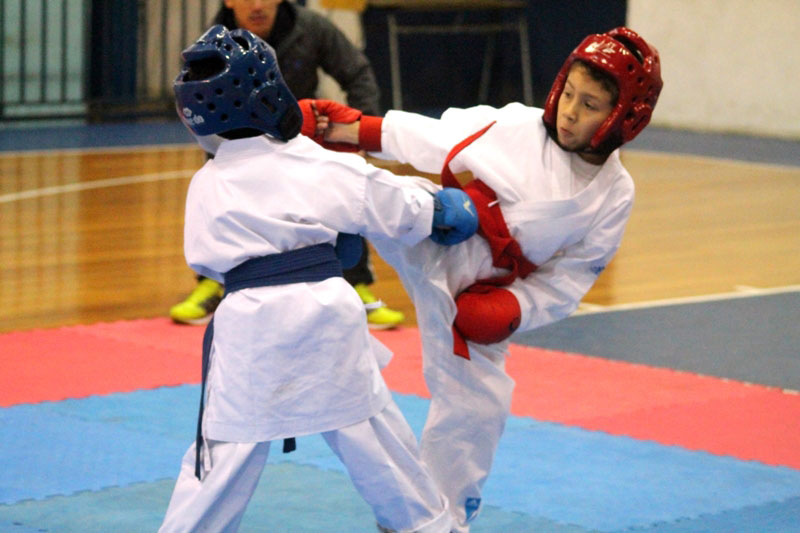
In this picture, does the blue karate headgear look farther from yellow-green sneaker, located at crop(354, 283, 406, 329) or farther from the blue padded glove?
yellow-green sneaker, located at crop(354, 283, 406, 329)

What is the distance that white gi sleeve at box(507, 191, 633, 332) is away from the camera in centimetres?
331

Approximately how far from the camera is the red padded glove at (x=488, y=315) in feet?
10.4

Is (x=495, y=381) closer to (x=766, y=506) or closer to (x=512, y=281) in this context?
(x=512, y=281)

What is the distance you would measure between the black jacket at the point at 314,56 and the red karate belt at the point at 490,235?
9.26 ft

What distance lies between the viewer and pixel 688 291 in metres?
7.00

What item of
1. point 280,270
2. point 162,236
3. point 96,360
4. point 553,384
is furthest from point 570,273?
point 162,236

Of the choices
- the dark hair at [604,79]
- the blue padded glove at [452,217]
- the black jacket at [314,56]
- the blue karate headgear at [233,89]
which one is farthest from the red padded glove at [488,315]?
the black jacket at [314,56]

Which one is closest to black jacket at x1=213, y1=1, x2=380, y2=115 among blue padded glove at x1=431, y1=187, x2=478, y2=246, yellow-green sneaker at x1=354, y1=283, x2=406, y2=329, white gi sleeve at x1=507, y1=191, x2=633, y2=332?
yellow-green sneaker at x1=354, y1=283, x2=406, y2=329

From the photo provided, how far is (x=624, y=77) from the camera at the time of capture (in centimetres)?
314

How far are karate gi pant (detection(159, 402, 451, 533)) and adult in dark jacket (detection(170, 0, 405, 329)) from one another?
2.95 meters

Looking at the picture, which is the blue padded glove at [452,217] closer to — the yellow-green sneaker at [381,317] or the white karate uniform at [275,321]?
the white karate uniform at [275,321]

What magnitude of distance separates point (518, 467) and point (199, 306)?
2.34 m

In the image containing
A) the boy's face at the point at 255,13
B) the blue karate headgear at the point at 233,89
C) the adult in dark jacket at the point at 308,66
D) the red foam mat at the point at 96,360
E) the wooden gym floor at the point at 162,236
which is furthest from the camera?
the wooden gym floor at the point at 162,236

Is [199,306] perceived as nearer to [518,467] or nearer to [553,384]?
[553,384]
